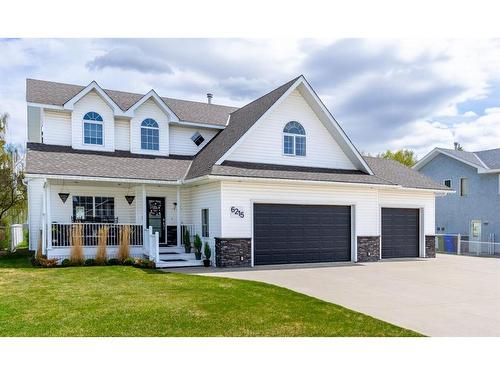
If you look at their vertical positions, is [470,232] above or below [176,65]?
below

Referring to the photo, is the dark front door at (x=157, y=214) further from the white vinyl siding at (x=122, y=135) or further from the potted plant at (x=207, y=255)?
the potted plant at (x=207, y=255)

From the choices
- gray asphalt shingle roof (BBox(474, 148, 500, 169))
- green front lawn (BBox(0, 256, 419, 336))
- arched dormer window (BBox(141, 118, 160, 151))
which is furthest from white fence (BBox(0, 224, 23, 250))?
gray asphalt shingle roof (BBox(474, 148, 500, 169))

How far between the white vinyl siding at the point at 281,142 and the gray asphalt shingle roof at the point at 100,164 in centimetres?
307

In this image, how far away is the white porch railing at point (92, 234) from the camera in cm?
1444

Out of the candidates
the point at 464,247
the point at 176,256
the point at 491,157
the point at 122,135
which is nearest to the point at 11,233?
the point at 122,135

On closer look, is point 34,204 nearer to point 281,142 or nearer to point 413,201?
point 281,142

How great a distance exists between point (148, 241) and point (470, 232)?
21024mm

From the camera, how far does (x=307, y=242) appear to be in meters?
15.7

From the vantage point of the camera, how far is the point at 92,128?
16.9 meters

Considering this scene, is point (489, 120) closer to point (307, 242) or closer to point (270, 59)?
point (307, 242)

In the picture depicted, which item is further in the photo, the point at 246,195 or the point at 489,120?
the point at 489,120

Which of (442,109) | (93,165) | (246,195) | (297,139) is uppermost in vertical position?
(442,109)

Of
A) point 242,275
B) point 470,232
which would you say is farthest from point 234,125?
point 470,232

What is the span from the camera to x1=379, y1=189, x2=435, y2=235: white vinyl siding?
1789 cm
